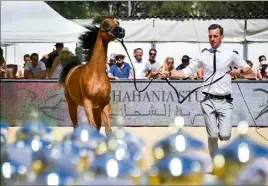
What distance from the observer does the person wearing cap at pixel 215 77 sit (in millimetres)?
8438

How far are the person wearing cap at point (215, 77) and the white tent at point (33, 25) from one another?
9.95m

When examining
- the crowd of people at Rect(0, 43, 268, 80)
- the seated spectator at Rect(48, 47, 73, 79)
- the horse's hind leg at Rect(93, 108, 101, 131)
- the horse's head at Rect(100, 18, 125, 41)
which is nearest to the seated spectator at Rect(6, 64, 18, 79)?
the crowd of people at Rect(0, 43, 268, 80)

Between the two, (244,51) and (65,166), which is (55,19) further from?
(65,166)

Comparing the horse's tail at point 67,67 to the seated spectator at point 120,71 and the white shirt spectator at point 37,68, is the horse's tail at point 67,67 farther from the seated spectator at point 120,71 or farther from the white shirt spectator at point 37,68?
the white shirt spectator at point 37,68

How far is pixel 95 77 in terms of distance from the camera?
1150 centimetres

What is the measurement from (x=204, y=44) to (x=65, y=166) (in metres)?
17.6

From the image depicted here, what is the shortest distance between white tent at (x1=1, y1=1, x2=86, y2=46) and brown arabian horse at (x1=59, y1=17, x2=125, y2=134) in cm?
649

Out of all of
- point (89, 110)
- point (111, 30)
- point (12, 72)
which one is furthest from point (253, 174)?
point (12, 72)

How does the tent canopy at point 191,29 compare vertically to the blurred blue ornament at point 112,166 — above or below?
above

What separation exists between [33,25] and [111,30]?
781 cm

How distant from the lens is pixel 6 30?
60.5ft

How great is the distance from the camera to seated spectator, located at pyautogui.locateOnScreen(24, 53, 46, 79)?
16031 millimetres

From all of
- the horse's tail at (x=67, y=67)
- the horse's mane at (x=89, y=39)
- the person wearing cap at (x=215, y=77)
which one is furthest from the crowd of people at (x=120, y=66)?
the person wearing cap at (x=215, y=77)

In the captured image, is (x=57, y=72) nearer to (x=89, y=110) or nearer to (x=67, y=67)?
(x=67, y=67)
